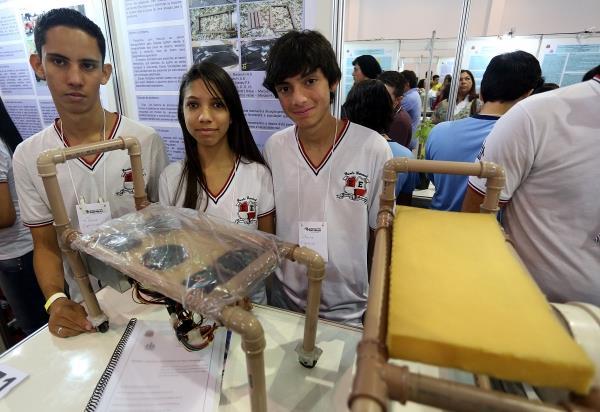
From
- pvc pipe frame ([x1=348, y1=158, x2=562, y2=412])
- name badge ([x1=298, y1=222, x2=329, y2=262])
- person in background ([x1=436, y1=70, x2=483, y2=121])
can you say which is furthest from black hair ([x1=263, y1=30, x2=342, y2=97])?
person in background ([x1=436, y1=70, x2=483, y2=121])

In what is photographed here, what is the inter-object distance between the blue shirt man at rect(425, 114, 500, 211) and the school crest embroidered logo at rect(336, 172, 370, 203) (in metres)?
0.70

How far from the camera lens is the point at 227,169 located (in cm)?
116

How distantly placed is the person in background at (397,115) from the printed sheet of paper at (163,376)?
2364 mm

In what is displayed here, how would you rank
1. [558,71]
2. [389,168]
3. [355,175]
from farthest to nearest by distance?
[558,71] < [355,175] < [389,168]

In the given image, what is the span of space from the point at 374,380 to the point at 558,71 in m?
3.85

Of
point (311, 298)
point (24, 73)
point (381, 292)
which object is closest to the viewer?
point (381, 292)

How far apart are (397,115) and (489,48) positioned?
4.05 feet

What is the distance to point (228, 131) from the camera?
1184 mm

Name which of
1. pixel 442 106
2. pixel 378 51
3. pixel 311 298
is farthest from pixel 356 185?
pixel 378 51

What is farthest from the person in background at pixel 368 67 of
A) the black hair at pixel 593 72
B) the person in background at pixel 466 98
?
the black hair at pixel 593 72

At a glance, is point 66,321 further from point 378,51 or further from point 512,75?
point 378,51

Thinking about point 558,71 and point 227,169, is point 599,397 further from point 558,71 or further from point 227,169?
point 558,71

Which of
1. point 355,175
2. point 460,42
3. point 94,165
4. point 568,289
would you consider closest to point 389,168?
point 355,175

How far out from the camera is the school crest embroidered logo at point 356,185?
1.08 meters
